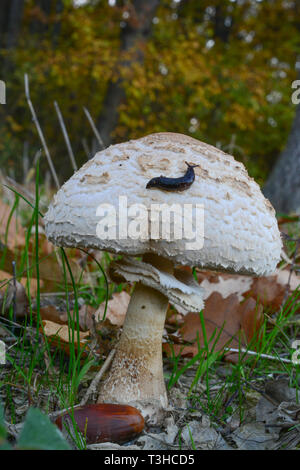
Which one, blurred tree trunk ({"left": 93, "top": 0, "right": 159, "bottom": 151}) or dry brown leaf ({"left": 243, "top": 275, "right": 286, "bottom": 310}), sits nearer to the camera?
dry brown leaf ({"left": 243, "top": 275, "right": 286, "bottom": 310})

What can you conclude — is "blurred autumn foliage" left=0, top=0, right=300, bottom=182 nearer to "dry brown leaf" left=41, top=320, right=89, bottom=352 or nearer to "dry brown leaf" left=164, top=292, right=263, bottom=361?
"dry brown leaf" left=164, top=292, right=263, bottom=361

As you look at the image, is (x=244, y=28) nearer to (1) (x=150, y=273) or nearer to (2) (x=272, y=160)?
(2) (x=272, y=160)

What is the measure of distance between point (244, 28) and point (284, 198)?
1489 cm

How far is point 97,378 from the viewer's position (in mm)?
2133

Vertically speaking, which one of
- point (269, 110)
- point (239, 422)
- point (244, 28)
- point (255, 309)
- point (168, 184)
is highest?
point (244, 28)

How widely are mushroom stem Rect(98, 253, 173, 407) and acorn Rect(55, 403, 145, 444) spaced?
0.24 metres

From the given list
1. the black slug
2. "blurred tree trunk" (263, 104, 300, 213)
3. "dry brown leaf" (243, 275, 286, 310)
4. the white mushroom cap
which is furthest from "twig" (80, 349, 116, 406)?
"blurred tree trunk" (263, 104, 300, 213)

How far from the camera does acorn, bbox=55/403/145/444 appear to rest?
1.67 meters

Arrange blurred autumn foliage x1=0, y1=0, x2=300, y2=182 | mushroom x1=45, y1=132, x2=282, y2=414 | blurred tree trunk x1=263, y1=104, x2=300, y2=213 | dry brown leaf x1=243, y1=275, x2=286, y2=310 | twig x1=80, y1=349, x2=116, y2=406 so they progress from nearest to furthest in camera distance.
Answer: mushroom x1=45, y1=132, x2=282, y2=414
twig x1=80, y1=349, x2=116, y2=406
dry brown leaf x1=243, y1=275, x2=286, y2=310
blurred tree trunk x1=263, y1=104, x2=300, y2=213
blurred autumn foliage x1=0, y1=0, x2=300, y2=182

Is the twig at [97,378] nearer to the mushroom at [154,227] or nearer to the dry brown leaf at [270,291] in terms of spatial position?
the mushroom at [154,227]

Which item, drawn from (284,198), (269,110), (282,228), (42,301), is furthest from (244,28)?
(42,301)

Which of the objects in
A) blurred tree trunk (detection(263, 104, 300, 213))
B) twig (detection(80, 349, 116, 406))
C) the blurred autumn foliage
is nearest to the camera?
twig (detection(80, 349, 116, 406))

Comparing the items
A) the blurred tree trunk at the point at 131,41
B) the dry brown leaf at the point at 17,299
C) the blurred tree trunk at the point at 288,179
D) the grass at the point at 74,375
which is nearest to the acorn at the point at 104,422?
the grass at the point at 74,375

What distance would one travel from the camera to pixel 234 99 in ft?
50.1
